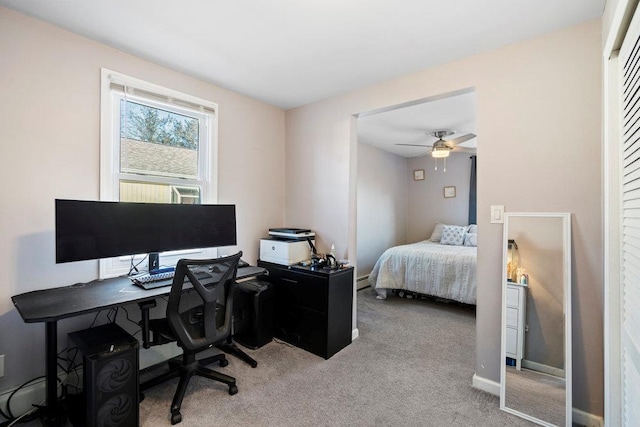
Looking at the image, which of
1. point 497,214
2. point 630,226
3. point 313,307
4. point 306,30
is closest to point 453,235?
point 497,214

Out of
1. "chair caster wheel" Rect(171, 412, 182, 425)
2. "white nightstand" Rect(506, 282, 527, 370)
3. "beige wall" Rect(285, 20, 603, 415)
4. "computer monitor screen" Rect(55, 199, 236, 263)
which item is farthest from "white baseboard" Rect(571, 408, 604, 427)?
"computer monitor screen" Rect(55, 199, 236, 263)

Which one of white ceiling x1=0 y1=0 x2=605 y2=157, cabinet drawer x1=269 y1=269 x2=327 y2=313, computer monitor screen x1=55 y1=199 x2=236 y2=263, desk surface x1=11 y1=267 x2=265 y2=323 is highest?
white ceiling x1=0 y1=0 x2=605 y2=157

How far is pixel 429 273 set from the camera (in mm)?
3824

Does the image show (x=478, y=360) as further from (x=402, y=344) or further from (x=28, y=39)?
(x=28, y=39)

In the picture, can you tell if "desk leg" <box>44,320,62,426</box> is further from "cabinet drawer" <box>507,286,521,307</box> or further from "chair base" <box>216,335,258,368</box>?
"cabinet drawer" <box>507,286,521,307</box>

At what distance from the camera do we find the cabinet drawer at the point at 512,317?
1.90 meters

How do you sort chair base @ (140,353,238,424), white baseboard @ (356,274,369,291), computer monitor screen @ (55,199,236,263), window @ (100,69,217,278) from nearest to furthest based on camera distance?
computer monitor screen @ (55,199,236,263)
chair base @ (140,353,238,424)
window @ (100,69,217,278)
white baseboard @ (356,274,369,291)

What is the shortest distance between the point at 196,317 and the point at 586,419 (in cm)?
246

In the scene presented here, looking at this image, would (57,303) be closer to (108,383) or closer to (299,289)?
(108,383)

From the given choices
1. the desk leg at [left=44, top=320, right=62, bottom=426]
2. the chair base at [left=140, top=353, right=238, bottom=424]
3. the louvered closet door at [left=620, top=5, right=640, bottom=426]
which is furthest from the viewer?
the chair base at [left=140, top=353, right=238, bottom=424]

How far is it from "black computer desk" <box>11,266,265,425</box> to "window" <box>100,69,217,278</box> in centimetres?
32

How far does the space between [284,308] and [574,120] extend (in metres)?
2.62

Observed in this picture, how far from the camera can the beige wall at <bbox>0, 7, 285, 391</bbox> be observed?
1689mm

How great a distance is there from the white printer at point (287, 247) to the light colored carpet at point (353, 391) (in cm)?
81
